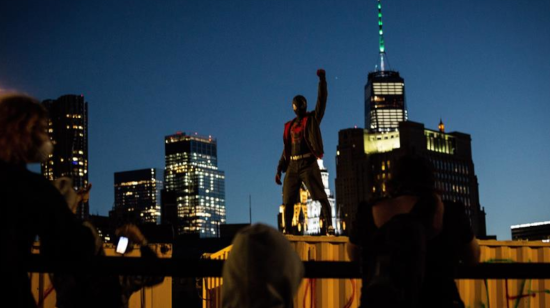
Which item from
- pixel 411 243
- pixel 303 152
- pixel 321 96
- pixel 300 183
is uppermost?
pixel 321 96

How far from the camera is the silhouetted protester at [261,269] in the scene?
328 cm

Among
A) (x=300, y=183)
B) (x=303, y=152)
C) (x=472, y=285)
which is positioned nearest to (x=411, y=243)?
(x=472, y=285)

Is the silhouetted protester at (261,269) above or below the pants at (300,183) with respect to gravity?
below

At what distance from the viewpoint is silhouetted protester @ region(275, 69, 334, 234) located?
10.8 meters

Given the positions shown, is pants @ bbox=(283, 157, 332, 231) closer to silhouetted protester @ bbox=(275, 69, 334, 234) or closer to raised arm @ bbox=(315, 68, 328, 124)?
silhouetted protester @ bbox=(275, 69, 334, 234)

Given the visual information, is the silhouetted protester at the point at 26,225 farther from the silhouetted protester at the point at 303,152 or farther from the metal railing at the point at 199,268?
the silhouetted protester at the point at 303,152

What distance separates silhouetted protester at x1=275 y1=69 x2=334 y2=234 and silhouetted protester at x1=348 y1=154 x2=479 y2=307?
22.5ft

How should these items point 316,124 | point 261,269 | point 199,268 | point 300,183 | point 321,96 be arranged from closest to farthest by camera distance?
1. point 261,269
2. point 199,268
3. point 321,96
4. point 316,124
5. point 300,183

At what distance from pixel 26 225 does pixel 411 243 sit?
1.69 metres

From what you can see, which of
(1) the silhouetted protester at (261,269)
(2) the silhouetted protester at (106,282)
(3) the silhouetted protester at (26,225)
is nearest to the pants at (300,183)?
(2) the silhouetted protester at (106,282)

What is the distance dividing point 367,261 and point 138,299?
7482 millimetres

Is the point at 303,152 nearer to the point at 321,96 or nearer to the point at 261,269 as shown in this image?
the point at 321,96

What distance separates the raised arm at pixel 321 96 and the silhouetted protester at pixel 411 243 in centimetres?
682

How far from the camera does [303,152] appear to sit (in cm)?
1096
